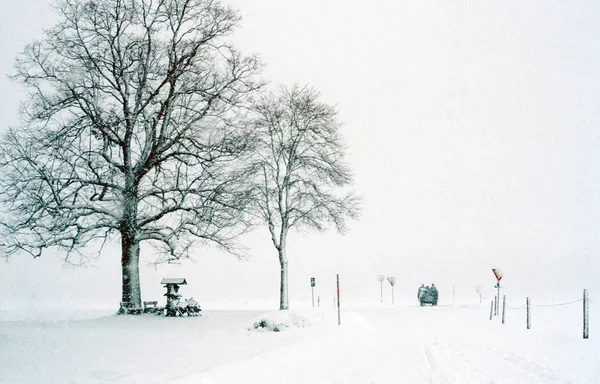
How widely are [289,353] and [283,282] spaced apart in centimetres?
1712

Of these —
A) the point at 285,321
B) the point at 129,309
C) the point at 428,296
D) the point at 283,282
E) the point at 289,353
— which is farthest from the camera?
the point at 428,296

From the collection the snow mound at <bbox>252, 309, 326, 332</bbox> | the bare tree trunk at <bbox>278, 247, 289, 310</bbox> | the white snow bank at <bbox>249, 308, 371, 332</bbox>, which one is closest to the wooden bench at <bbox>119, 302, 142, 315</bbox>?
the white snow bank at <bbox>249, 308, 371, 332</bbox>

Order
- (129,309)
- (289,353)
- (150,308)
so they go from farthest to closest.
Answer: (150,308), (129,309), (289,353)

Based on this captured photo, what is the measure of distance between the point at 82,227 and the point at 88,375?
39.5 ft

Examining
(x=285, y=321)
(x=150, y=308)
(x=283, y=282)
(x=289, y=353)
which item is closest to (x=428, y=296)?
(x=283, y=282)

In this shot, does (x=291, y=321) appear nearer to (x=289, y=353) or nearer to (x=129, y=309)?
(x=289, y=353)

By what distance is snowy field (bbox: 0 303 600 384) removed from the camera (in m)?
8.91

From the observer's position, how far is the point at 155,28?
2053 cm

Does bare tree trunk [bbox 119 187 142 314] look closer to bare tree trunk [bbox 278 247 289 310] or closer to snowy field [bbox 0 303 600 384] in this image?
snowy field [bbox 0 303 600 384]

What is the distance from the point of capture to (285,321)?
664 inches

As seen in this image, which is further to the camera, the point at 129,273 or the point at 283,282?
the point at 283,282

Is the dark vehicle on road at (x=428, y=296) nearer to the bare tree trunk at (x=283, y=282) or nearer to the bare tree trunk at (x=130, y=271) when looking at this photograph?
the bare tree trunk at (x=283, y=282)

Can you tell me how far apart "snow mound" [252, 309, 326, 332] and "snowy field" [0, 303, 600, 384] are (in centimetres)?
4

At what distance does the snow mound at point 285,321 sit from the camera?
16711mm
